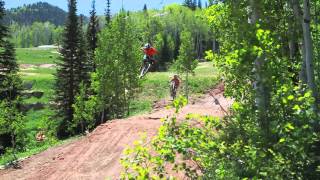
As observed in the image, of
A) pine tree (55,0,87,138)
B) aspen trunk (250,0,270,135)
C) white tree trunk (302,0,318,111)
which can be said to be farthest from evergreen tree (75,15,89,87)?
aspen trunk (250,0,270,135)

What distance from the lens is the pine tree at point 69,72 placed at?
165ft

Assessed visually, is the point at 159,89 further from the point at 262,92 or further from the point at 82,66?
the point at 262,92

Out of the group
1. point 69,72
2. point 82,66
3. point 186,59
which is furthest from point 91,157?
point 186,59

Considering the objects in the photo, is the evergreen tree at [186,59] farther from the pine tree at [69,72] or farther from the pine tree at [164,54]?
the pine tree at [164,54]

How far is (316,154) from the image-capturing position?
7.18 m

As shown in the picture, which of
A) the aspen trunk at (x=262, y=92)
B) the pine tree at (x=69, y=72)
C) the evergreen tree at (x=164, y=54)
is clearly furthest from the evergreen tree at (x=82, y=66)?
the evergreen tree at (x=164, y=54)

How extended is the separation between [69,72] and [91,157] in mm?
30888

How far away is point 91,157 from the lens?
21.7 metres

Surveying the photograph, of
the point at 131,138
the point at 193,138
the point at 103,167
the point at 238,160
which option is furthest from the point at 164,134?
the point at 131,138

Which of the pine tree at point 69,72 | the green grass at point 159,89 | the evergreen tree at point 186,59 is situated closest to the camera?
the pine tree at point 69,72

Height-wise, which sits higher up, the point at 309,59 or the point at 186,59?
the point at 309,59

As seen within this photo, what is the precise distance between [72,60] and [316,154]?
46.2 meters

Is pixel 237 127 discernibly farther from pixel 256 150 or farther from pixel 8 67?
pixel 8 67

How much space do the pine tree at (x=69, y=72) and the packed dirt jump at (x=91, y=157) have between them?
81.7ft
